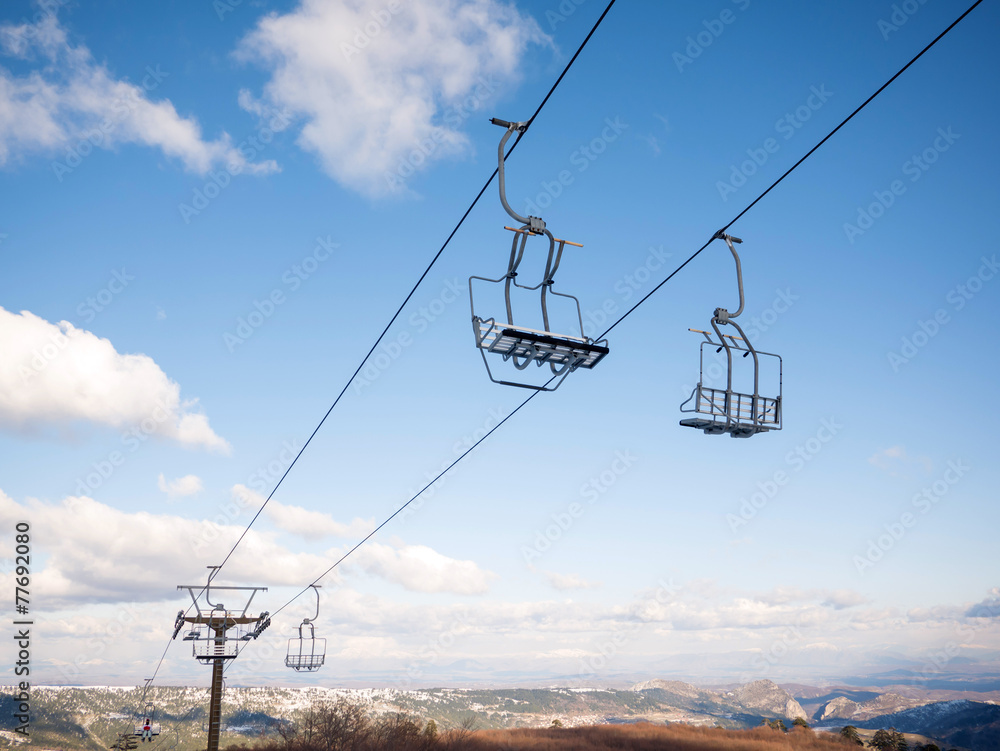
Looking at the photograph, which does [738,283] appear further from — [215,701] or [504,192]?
[215,701]

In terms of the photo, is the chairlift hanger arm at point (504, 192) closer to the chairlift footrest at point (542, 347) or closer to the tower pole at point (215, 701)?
the chairlift footrest at point (542, 347)

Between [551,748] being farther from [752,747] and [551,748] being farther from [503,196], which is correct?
[503,196]

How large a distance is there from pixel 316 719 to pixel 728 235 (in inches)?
2132

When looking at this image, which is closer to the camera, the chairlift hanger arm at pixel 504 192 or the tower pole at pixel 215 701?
the chairlift hanger arm at pixel 504 192

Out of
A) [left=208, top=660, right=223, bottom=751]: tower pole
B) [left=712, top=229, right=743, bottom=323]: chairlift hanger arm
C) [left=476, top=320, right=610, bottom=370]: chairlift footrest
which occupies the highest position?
[left=712, top=229, right=743, bottom=323]: chairlift hanger arm

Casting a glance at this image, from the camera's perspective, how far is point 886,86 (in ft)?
33.9

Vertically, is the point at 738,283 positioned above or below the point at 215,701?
above

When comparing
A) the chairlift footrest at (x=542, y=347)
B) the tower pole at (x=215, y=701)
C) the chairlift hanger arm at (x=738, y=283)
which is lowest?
the tower pole at (x=215, y=701)

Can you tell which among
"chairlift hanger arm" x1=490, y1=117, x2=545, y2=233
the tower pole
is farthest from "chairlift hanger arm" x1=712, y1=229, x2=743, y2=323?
the tower pole

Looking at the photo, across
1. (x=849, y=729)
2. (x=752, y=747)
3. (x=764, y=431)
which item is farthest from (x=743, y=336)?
(x=849, y=729)

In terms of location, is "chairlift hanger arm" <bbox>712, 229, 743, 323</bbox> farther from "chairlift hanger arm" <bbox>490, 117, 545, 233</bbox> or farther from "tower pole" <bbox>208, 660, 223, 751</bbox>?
"tower pole" <bbox>208, 660, 223, 751</bbox>

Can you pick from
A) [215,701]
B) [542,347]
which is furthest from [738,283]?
[215,701]

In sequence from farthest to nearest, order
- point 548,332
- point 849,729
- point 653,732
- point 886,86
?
point 849,729 < point 653,732 < point 548,332 < point 886,86

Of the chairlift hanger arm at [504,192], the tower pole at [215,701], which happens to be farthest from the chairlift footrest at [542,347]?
the tower pole at [215,701]
